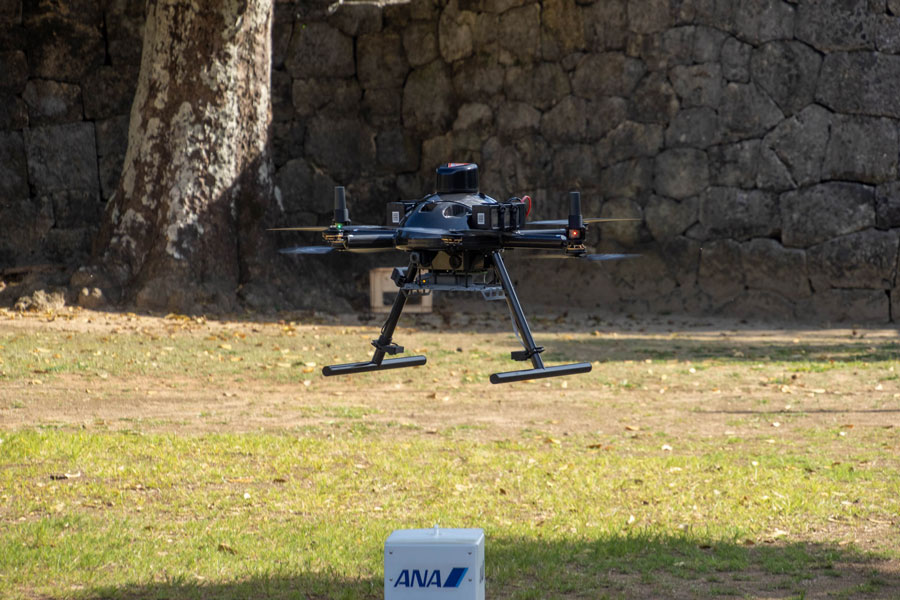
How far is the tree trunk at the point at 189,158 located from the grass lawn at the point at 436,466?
3.67 ft

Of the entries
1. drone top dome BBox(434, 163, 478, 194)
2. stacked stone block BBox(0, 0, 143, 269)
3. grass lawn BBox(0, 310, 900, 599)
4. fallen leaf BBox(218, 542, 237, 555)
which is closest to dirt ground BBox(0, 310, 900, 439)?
grass lawn BBox(0, 310, 900, 599)

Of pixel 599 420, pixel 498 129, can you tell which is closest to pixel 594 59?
pixel 498 129

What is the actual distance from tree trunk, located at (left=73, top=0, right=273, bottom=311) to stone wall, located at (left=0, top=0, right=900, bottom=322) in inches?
99.6

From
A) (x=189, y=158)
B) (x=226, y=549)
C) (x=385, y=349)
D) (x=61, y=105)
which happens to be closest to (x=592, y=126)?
(x=189, y=158)

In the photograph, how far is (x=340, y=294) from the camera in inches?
553

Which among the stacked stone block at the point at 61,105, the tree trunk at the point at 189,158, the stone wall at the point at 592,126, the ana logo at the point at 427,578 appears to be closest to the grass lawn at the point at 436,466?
the tree trunk at the point at 189,158

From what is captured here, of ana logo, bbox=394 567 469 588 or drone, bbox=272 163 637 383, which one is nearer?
drone, bbox=272 163 637 383

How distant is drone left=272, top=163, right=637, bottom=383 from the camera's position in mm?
3402

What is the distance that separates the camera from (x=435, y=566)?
3662 mm

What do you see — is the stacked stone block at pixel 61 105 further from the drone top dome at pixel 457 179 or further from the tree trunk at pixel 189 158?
the drone top dome at pixel 457 179

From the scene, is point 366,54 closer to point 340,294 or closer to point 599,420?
point 340,294

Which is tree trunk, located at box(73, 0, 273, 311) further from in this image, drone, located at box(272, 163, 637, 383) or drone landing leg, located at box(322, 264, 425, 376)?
drone, located at box(272, 163, 637, 383)

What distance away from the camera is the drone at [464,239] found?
340cm

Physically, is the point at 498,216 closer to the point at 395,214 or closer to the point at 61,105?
the point at 395,214
